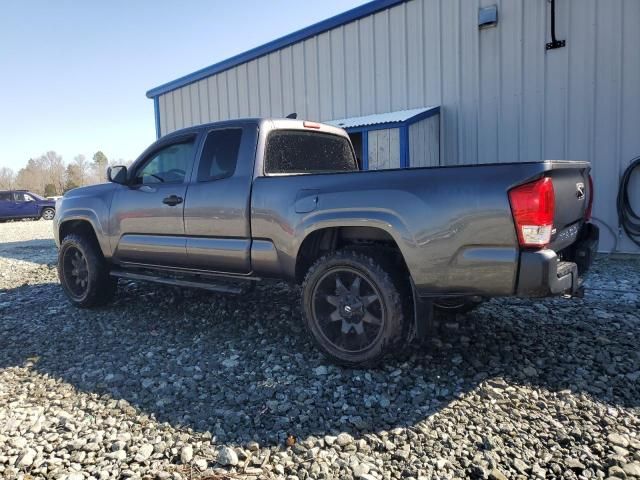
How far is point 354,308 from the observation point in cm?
356

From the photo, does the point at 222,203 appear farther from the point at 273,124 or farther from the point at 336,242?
the point at 336,242

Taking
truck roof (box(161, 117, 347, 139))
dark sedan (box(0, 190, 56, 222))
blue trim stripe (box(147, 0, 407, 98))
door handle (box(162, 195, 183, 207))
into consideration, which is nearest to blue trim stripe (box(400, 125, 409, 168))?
blue trim stripe (box(147, 0, 407, 98))

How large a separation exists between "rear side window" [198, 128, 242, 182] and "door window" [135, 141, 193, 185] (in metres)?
0.20

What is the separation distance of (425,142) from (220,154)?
203 inches

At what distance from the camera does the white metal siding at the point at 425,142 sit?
8.43 meters

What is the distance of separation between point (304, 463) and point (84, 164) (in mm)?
115337

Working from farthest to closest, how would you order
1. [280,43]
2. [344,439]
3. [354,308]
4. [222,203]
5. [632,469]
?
[280,43], [222,203], [354,308], [344,439], [632,469]

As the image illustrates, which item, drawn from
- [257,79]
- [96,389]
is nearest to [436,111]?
[257,79]

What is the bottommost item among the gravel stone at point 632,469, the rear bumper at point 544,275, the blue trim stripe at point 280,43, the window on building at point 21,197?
the gravel stone at point 632,469

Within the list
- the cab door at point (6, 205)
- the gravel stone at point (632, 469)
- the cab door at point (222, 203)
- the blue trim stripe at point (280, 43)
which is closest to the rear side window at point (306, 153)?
the cab door at point (222, 203)

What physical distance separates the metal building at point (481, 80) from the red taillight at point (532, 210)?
547 cm

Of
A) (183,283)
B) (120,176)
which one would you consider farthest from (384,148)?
(183,283)

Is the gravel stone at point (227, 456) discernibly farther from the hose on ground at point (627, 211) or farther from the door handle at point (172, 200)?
the hose on ground at point (627, 211)

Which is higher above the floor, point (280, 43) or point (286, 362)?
point (280, 43)
